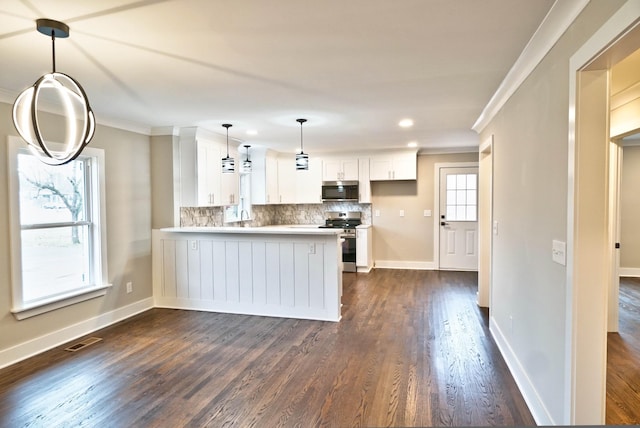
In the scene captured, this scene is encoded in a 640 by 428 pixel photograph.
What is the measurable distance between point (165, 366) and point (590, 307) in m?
3.09

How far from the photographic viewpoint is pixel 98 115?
13.4 feet

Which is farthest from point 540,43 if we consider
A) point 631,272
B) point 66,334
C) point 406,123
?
point 631,272

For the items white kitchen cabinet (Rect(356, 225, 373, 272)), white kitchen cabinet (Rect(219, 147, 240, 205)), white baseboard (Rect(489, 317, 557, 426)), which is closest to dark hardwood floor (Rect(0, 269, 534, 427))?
white baseboard (Rect(489, 317, 557, 426))

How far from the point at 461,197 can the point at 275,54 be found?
220 inches

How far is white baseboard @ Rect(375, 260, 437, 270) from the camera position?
7350mm

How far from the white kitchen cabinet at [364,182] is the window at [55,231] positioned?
4.45 meters

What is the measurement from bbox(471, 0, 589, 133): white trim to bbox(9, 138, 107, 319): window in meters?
4.15

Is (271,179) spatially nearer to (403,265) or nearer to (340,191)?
(340,191)

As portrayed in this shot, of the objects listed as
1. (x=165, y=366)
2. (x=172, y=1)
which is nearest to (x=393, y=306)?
(x=165, y=366)

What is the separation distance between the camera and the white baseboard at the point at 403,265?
7350 millimetres

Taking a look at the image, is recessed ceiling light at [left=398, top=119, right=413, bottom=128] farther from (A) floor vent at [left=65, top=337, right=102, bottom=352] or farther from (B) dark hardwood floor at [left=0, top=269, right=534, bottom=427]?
(A) floor vent at [left=65, top=337, right=102, bottom=352]

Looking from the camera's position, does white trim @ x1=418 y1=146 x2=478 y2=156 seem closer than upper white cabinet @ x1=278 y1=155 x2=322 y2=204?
Yes

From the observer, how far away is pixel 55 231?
379 cm

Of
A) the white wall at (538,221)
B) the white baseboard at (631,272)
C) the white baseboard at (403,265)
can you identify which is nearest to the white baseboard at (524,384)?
the white wall at (538,221)
